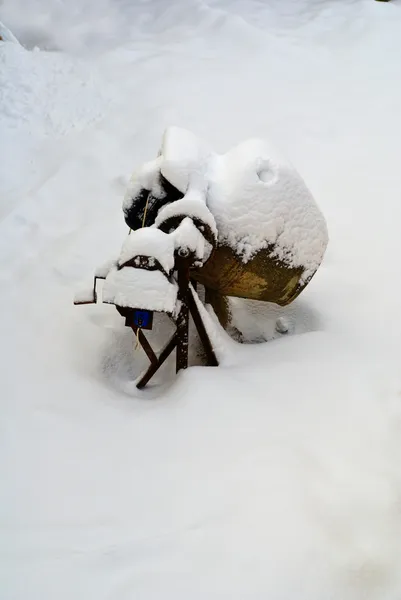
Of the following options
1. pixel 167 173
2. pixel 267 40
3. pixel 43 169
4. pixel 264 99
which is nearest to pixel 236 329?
pixel 167 173

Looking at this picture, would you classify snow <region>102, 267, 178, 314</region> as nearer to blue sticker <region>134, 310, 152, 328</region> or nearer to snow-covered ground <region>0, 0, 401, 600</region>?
blue sticker <region>134, 310, 152, 328</region>

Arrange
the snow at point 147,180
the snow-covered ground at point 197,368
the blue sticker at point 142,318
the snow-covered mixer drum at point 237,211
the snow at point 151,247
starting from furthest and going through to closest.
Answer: the snow at point 147,180 < the snow-covered mixer drum at point 237,211 < the blue sticker at point 142,318 < the snow at point 151,247 < the snow-covered ground at point 197,368

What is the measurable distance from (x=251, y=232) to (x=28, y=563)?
1.55m

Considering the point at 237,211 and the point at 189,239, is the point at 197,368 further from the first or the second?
the point at 237,211

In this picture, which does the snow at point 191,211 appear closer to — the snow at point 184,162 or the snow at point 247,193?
the snow at point 247,193

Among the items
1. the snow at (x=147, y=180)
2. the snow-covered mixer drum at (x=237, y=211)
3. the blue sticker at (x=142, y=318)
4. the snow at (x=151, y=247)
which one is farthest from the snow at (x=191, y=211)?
the blue sticker at (x=142, y=318)

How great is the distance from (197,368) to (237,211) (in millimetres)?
725

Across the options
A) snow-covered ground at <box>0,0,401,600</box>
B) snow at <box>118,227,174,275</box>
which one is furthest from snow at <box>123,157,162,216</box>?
snow-covered ground at <box>0,0,401,600</box>

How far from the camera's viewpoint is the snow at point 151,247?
6.88 ft

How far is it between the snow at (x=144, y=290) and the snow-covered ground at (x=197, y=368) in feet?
1.21

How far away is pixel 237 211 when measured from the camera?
2.34 m

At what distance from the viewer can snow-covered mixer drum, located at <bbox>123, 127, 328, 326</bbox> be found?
233 centimetres

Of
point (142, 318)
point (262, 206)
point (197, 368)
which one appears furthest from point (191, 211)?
point (197, 368)

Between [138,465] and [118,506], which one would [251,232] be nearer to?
[138,465]
